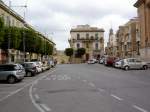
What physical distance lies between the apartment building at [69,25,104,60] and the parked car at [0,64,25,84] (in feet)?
427

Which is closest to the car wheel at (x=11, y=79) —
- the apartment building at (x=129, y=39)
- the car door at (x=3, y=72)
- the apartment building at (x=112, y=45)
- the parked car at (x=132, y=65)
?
the car door at (x=3, y=72)

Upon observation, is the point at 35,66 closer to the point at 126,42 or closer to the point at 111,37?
the point at 126,42

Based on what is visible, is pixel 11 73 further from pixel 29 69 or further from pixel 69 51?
pixel 69 51

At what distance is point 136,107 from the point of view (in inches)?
573

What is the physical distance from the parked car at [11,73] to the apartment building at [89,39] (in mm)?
130148

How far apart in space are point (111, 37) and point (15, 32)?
389 feet

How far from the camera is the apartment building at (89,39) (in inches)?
6560

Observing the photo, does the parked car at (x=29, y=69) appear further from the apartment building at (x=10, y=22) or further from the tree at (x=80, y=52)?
the tree at (x=80, y=52)

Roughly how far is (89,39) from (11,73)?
13442 centimetres

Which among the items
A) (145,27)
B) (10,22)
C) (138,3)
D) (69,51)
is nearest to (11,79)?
(10,22)

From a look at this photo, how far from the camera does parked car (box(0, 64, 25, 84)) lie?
3459 centimetres

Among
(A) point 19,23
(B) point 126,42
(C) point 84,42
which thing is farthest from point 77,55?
(A) point 19,23

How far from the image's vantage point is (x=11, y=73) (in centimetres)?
3478

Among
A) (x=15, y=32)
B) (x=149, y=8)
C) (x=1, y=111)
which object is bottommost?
(x=1, y=111)
